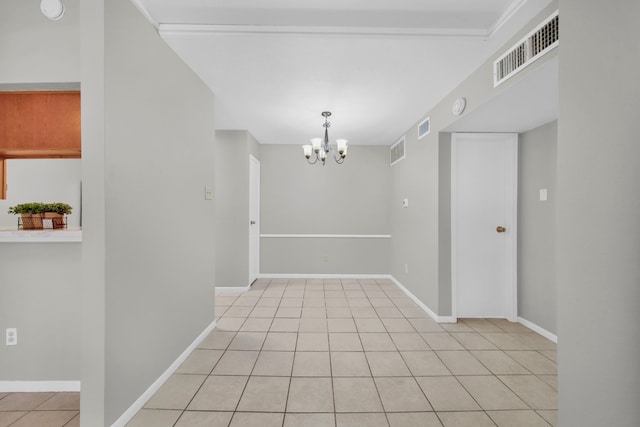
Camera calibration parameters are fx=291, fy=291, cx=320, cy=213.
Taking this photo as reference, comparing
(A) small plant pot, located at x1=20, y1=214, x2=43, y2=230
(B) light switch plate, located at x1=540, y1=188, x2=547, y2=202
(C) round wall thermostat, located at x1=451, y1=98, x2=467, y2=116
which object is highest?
(C) round wall thermostat, located at x1=451, y1=98, x2=467, y2=116

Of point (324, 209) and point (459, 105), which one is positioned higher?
point (459, 105)

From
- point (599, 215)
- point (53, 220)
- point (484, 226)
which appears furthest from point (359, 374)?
point (53, 220)

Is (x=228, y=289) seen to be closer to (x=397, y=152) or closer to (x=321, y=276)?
(x=321, y=276)

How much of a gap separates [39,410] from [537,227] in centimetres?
459

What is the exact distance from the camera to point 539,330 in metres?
3.18

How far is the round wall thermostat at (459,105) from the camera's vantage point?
113 inches

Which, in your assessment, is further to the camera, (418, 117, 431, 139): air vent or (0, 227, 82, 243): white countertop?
(418, 117, 431, 139): air vent

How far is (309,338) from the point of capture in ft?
10.0

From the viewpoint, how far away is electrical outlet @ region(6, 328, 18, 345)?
2.05 metres

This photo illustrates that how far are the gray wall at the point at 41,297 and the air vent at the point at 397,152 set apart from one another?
4416mm

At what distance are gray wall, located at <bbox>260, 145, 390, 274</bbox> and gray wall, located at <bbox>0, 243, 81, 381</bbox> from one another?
3.69 metres

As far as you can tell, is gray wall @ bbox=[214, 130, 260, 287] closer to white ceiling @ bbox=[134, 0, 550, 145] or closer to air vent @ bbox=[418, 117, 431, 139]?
white ceiling @ bbox=[134, 0, 550, 145]

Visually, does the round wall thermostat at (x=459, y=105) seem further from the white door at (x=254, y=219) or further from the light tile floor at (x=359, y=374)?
the white door at (x=254, y=219)

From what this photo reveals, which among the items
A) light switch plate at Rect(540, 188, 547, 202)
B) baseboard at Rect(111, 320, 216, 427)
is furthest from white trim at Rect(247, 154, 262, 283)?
light switch plate at Rect(540, 188, 547, 202)
